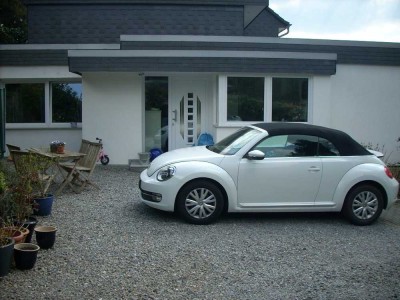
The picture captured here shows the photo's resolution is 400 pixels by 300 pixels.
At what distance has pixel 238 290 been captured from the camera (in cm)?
477

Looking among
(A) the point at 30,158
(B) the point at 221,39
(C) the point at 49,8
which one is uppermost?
(C) the point at 49,8

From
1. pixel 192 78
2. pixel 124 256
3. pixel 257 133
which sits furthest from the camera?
pixel 192 78

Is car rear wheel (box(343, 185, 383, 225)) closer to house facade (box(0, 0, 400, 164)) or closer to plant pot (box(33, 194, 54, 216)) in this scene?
plant pot (box(33, 194, 54, 216))

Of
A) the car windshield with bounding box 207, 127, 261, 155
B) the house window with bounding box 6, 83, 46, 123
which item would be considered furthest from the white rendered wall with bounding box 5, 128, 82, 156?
the car windshield with bounding box 207, 127, 261, 155

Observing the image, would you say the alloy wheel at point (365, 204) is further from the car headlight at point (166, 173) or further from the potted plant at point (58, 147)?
the potted plant at point (58, 147)

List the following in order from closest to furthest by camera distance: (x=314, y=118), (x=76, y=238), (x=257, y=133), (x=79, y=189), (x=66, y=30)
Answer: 1. (x=76, y=238)
2. (x=257, y=133)
3. (x=79, y=189)
4. (x=314, y=118)
5. (x=66, y=30)

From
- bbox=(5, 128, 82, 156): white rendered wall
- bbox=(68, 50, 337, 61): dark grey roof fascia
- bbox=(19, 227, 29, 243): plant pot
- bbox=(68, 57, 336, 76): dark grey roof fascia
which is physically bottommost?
bbox=(19, 227, 29, 243): plant pot

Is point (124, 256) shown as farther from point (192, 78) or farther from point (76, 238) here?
point (192, 78)

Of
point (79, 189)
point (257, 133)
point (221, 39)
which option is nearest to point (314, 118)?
point (221, 39)

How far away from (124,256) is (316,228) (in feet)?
10.5

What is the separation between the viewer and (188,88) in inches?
548

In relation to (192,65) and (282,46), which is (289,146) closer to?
(192,65)

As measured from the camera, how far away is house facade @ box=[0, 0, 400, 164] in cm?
1231

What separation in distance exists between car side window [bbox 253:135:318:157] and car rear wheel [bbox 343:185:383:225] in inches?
37.0
